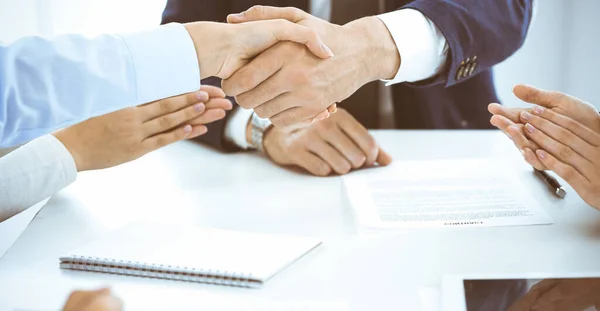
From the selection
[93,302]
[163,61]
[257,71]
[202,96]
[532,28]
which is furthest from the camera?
[532,28]

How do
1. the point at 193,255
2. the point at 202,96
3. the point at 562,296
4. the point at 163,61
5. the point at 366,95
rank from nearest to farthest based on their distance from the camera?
1. the point at 562,296
2. the point at 193,255
3. the point at 163,61
4. the point at 202,96
5. the point at 366,95

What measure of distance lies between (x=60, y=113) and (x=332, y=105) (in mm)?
535

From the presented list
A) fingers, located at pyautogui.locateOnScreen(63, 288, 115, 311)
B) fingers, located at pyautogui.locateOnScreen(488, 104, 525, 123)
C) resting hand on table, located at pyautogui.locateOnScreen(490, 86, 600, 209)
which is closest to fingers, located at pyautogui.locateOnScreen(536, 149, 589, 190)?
resting hand on table, located at pyautogui.locateOnScreen(490, 86, 600, 209)

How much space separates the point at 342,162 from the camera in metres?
1.36

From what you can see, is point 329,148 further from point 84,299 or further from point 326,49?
point 84,299

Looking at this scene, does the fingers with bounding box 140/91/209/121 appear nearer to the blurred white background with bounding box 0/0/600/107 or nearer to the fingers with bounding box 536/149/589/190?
the fingers with bounding box 536/149/589/190

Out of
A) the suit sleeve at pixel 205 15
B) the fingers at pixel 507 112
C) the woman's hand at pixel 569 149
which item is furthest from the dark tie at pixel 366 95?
the woman's hand at pixel 569 149

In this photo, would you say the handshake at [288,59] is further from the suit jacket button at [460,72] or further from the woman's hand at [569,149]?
the woman's hand at [569,149]

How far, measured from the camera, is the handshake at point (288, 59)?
49.3 inches

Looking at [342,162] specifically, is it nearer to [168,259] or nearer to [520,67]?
[168,259]

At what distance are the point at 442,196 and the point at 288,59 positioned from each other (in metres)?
0.36

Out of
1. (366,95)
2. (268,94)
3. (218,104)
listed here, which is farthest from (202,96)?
(366,95)

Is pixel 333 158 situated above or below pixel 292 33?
below

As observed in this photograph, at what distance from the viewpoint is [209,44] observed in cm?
123
